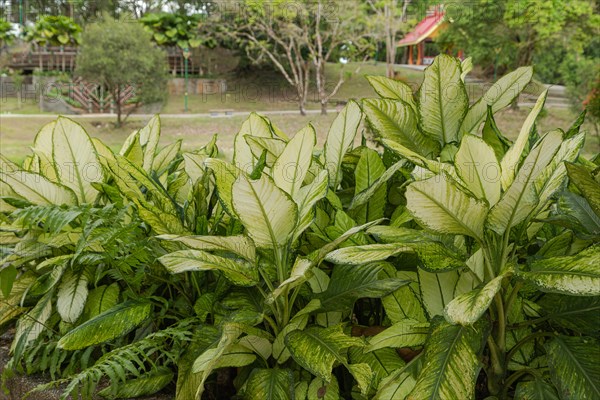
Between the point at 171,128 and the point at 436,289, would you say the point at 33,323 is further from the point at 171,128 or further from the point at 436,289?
the point at 171,128

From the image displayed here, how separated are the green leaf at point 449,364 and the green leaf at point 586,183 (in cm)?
16

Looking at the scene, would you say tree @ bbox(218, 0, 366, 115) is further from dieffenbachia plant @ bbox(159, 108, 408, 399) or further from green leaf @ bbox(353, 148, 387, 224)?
dieffenbachia plant @ bbox(159, 108, 408, 399)

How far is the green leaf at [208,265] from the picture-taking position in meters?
0.54

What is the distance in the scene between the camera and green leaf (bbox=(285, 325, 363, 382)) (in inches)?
21.0

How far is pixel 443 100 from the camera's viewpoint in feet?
2.40

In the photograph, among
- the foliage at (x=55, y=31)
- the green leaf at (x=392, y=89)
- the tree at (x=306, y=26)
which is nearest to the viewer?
the green leaf at (x=392, y=89)

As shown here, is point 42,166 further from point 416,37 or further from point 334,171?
point 416,37

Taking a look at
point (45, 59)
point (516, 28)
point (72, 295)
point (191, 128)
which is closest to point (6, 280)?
point (72, 295)

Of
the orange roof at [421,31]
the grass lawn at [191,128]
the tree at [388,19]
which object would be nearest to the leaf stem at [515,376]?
the grass lawn at [191,128]

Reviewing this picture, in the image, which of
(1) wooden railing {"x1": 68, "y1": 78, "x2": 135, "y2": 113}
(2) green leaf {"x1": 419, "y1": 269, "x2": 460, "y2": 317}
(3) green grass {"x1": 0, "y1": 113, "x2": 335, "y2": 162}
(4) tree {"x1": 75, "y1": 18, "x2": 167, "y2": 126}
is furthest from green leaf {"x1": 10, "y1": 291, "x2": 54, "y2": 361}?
(1) wooden railing {"x1": 68, "y1": 78, "x2": 135, "y2": 113}

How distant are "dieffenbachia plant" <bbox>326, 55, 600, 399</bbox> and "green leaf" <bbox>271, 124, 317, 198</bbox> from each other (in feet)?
0.29

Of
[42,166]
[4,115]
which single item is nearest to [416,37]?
[4,115]

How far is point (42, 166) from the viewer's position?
2.85 ft

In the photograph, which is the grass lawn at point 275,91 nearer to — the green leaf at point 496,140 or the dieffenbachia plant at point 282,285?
the green leaf at point 496,140
